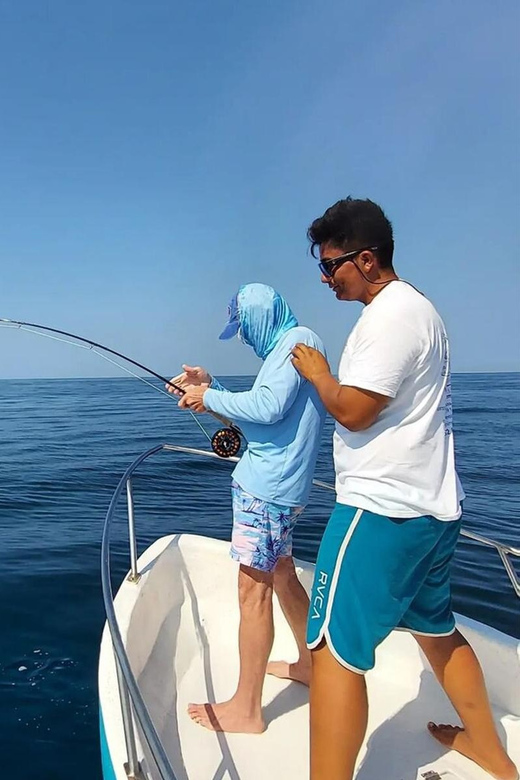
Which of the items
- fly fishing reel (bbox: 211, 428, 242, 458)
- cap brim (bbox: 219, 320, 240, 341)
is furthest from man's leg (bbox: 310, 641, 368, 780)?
fly fishing reel (bbox: 211, 428, 242, 458)

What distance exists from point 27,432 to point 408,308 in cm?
1318

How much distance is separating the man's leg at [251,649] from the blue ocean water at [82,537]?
70cm

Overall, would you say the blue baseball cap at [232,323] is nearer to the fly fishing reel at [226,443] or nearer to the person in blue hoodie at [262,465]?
the person in blue hoodie at [262,465]

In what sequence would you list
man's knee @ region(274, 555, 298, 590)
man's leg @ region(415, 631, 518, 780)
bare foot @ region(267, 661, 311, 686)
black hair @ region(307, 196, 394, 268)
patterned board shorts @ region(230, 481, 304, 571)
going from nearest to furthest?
black hair @ region(307, 196, 394, 268) → man's leg @ region(415, 631, 518, 780) → patterned board shorts @ region(230, 481, 304, 571) → man's knee @ region(274, 555, 298, 590) → bare foot @ region(267, 661, 311, 686)

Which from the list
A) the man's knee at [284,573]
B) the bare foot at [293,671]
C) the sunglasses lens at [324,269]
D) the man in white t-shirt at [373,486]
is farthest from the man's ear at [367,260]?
the bare foot at [293,671]

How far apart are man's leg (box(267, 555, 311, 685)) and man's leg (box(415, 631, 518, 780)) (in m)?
0.65

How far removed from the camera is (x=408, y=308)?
146cm

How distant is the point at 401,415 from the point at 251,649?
44.2 inches

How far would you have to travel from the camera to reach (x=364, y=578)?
57.2 inches

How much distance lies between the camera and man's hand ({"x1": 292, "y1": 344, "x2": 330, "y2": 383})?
5.32ft

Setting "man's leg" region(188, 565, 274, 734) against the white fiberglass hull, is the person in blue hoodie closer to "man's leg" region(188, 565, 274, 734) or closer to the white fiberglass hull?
"man's leg" region(188, 565, 274, 734)

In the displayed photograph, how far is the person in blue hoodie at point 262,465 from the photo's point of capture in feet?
6.42

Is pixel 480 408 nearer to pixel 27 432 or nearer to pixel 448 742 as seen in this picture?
pixel 27 432

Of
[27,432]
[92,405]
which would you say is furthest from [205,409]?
[92,405]
